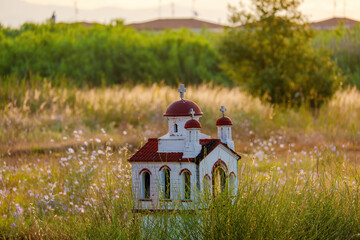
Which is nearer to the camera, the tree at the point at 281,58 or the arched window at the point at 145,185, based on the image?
the arched window at the point at 145,185

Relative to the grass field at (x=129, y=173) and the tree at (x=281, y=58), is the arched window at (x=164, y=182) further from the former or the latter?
the tree at (x=281, y=58)

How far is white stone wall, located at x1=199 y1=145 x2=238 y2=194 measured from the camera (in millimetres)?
5105

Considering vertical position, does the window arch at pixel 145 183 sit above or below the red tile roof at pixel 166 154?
below

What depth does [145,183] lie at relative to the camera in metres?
5.46

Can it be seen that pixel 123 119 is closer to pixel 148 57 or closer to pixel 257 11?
pixel 257 11

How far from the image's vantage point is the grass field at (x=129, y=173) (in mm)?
5246

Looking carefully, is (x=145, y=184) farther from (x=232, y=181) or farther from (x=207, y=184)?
(x=232, y=181)

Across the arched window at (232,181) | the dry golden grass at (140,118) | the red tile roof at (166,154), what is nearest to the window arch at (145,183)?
the red tile roof at (166,154)

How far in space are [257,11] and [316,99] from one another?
3596 mm

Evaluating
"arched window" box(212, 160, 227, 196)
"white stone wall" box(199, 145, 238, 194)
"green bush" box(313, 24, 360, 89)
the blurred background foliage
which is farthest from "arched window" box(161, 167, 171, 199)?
"green bush" box(313, 24, 360, 89)

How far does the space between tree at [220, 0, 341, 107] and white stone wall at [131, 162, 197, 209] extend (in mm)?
14385

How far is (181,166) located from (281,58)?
14946 mm

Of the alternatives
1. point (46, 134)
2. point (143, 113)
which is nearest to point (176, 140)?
point (46, 134)

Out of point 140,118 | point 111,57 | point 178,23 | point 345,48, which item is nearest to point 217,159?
A: point 140,118
